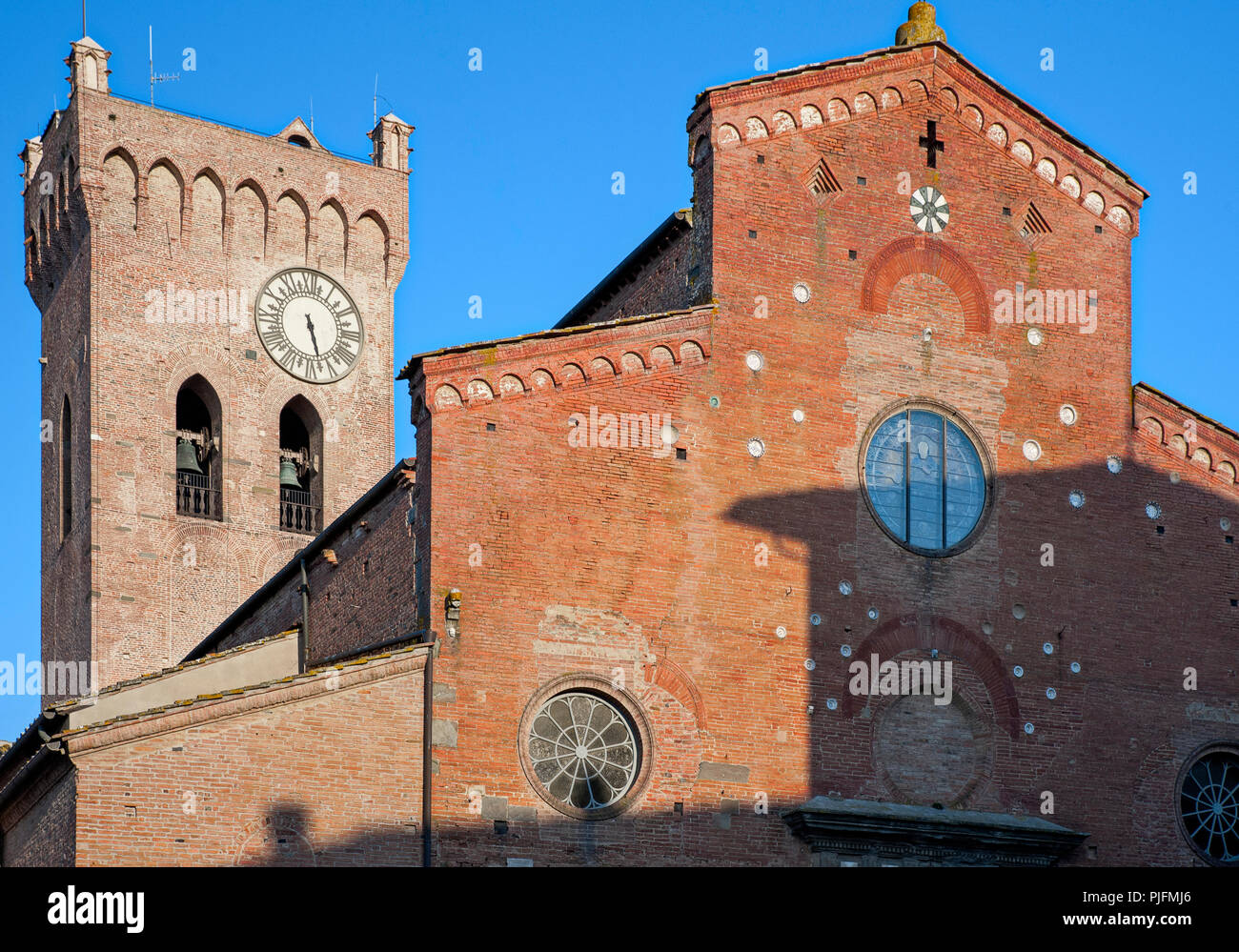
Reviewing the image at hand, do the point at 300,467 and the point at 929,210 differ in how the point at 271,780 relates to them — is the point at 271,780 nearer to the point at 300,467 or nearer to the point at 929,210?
the point at 929,210

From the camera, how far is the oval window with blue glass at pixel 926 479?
2305 cm

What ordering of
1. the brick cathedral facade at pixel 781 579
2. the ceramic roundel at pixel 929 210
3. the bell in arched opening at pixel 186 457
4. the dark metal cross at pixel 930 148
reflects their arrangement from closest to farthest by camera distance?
1. the brick cathedral facade at pixel 781 579
2. the ceramic roundel at pixel 929 210
3. the dark metal cross at pixel 930 148
4. the bell in arched opening at pixel 186 457

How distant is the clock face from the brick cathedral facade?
12525 millimetres

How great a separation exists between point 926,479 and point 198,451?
19.3 metres

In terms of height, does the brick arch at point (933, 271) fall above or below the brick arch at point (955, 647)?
above

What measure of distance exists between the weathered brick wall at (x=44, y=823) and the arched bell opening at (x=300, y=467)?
16.8 meters

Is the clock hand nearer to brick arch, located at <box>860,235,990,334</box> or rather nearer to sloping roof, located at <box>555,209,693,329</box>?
sloping roof, located at <box>555,209,693,329</box>

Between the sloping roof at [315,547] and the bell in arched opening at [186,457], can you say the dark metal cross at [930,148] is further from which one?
the bell in arched opening at [186,457]

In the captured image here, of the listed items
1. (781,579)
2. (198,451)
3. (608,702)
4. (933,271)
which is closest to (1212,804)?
(781,579)

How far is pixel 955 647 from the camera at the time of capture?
22.7m

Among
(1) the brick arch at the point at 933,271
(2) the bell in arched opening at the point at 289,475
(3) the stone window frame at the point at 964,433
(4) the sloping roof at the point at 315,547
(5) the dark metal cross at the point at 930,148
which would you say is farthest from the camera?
(2) the bell in arched opening at the point at 289,475

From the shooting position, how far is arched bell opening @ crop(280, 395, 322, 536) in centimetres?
3891

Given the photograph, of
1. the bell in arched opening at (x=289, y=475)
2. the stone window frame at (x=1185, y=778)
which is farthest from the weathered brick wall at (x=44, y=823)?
the bell in arched opening at (x=289, y=475)

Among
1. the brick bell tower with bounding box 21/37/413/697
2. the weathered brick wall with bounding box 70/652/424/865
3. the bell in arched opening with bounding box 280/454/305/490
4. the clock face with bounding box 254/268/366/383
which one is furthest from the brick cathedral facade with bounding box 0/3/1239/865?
the clock face with bounding box 254/268/366/383
